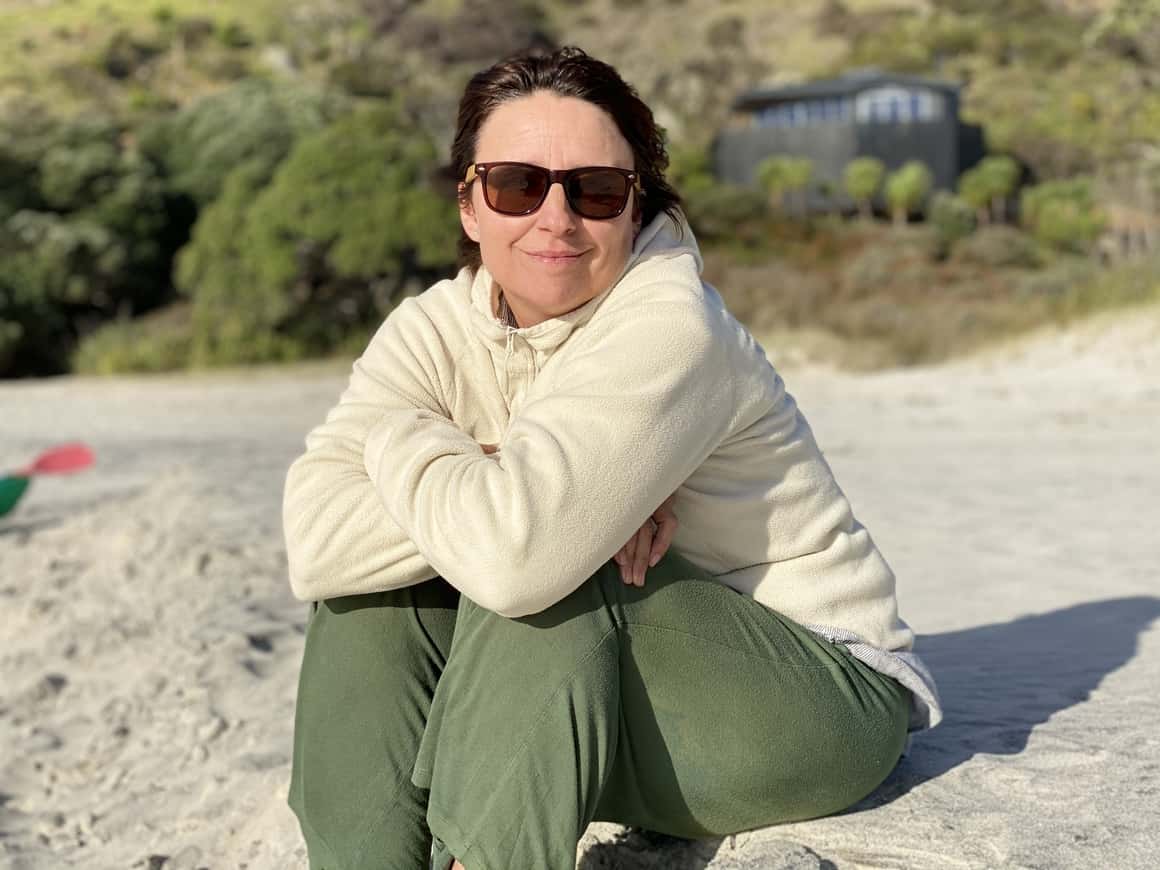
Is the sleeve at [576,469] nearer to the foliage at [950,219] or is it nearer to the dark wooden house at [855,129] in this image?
the foliage at [950,219]

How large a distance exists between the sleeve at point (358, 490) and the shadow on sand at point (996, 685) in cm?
59

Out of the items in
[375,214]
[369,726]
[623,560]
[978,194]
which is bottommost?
[978,194]

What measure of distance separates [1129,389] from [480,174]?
8.10 meters

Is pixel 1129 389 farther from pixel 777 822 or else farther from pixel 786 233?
pixel 786 233

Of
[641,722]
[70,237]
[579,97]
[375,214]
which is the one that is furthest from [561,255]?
[70,237]

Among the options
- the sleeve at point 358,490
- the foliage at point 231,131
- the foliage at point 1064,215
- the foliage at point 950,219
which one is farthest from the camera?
the foliage at point 950,219

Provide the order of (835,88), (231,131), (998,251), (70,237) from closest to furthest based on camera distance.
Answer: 1. (70,237)
2. (231,131)
3. (998,251)
4. (835,88)

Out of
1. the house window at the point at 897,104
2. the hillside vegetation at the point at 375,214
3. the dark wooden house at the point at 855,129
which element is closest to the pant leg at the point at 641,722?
the hillside vegetation at the point at 375,214

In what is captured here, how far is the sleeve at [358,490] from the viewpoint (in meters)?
1.81

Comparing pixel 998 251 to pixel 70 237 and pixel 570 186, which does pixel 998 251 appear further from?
pixel 570 186

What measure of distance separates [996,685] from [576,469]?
1524 mm

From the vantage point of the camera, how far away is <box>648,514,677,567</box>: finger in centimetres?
168

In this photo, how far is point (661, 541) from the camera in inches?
66.1

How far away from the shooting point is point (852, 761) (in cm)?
184
